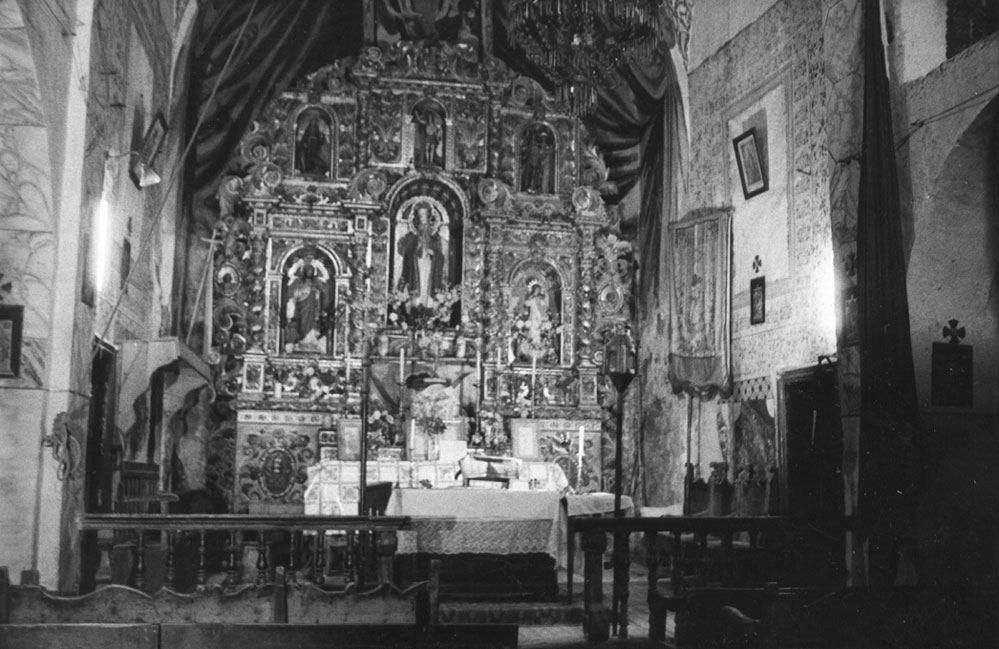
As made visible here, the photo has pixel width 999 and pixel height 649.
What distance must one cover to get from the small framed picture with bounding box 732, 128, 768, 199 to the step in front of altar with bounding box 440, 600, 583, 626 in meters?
5.12

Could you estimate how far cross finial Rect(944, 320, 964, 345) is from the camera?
836 centimetres

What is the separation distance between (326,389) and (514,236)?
298 cm

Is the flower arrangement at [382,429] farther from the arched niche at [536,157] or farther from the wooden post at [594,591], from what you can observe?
the wooden post at [594,591]

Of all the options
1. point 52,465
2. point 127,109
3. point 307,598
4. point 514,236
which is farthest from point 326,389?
point 307,598

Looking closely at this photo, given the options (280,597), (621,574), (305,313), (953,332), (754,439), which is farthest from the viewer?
(305,313)

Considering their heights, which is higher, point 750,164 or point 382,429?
point 750,164

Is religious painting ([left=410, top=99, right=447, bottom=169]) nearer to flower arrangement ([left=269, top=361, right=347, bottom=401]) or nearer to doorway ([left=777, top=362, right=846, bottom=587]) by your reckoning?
flower arrangement ([left=269, top=361, right=347, bottom=401])

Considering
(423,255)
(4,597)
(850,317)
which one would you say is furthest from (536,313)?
(4,597)

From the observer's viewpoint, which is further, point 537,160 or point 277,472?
point 537,160

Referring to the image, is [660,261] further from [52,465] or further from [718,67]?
[52,465]

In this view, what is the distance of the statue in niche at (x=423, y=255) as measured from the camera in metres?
13.3

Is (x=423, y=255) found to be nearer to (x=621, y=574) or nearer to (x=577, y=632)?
(x=577, y=632)

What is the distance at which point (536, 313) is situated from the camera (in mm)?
13602

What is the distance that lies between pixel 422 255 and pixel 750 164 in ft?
13.7
